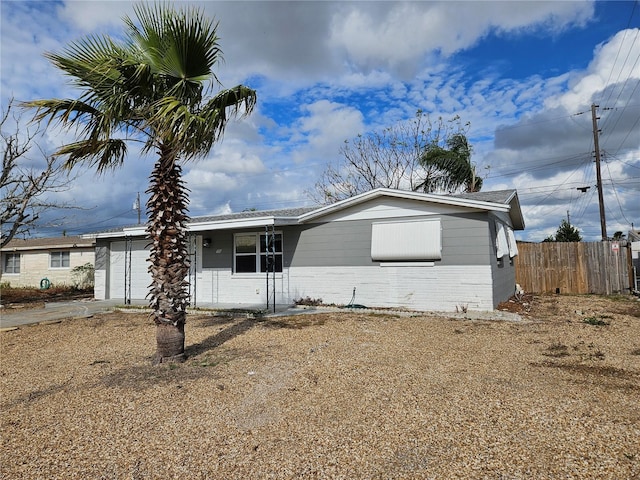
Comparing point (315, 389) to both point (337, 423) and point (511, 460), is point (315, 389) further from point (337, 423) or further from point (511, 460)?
point (511, 460)

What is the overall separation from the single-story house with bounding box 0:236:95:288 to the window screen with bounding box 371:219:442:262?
1724cm

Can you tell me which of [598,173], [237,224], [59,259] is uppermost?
[598,173]

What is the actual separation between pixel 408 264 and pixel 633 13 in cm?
764

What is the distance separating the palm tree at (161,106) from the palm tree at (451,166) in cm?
1724

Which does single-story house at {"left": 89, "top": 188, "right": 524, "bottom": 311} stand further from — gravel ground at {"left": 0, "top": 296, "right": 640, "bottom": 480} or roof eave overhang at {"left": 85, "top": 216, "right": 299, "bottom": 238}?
gravel ground at {"left": 0, "top": 296, "right": 640, "bottom": 480}

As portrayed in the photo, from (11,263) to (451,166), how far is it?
26.5m

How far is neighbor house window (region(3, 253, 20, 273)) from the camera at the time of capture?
23483 millimetres

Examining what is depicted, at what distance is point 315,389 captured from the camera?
4.52m

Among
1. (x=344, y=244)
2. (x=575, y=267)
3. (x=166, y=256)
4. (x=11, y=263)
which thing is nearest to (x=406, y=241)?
(x=344, y=244)

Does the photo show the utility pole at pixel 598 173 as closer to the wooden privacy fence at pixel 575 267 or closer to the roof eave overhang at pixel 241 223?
the wooden privacy fence at pixel 575 267

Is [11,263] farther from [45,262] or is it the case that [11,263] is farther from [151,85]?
[151,85]

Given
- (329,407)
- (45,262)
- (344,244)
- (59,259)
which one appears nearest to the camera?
(329,407)

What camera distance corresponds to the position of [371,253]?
1096cm

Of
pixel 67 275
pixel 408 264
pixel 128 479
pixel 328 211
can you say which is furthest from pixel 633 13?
pixel 67 275
